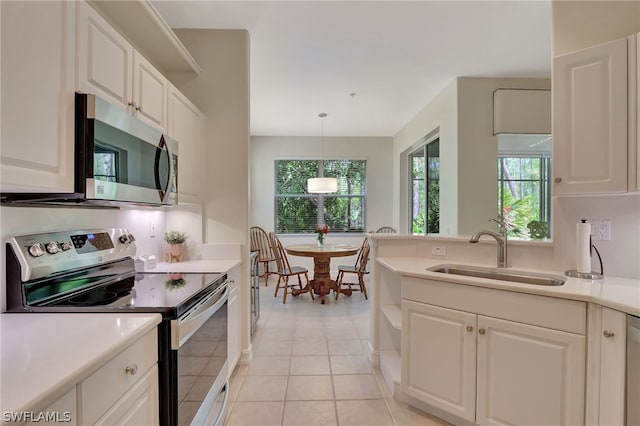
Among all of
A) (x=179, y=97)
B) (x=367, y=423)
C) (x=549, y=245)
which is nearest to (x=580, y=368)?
(x=549, y=245)

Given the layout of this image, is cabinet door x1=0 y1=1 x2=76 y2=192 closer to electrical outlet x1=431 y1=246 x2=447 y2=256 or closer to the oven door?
the oven door

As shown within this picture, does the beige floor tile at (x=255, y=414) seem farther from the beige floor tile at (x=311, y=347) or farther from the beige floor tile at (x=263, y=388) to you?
the beige floor tile at (x=311, y=347)

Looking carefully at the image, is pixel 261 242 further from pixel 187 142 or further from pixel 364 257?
pixel 187 142

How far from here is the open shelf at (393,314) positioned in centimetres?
210

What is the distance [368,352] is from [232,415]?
127cm

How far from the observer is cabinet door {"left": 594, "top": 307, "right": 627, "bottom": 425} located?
1.26m

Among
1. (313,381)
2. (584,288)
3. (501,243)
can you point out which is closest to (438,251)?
(501,243)

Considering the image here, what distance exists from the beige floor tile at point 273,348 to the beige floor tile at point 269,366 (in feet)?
0.24

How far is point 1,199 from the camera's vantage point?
118 cm

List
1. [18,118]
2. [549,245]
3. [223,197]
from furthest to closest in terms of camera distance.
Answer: [223,197]
[549,245]
[18,118]

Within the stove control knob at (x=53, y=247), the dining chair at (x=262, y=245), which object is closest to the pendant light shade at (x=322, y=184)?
the dining chair at (x=262, y=245)

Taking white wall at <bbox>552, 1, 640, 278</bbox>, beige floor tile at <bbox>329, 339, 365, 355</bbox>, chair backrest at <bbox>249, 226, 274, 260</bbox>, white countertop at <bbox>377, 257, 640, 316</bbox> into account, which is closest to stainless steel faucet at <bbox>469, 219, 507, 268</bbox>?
white countertop at <bbox>377, 257, 640, 316</bbox>

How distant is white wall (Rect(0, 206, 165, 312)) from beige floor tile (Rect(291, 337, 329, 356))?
1468 mm

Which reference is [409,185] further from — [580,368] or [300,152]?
[580,368]
